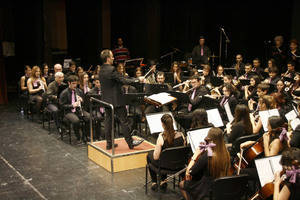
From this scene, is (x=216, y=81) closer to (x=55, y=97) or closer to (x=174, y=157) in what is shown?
(x=55, y=97)

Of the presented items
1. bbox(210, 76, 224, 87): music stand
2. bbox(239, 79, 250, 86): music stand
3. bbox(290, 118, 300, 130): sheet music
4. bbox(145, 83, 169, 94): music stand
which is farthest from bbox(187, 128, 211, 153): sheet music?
bbox(210, 76, 224, 87): music stand

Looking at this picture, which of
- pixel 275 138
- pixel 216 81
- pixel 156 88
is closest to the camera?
pixel 275 138

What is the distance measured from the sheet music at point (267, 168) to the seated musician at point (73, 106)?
4.62 m

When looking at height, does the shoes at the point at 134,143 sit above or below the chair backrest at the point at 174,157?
below

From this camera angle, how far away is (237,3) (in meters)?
14.7

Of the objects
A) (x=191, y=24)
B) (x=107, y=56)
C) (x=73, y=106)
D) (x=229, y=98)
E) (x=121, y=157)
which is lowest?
(x=121, y=157)

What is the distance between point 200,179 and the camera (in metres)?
4.56

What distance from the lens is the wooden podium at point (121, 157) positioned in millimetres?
6391

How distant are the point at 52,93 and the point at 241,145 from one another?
16.0ft

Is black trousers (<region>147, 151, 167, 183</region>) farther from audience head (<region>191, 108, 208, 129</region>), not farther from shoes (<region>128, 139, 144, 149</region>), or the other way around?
shoes (<region>128, 139, 144, 149</region>)

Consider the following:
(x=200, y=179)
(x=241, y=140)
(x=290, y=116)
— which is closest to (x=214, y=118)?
(x=241, y=140)

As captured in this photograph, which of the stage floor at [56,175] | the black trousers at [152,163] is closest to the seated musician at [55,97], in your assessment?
the stage floor at [56,175]

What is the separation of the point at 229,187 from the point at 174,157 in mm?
1163

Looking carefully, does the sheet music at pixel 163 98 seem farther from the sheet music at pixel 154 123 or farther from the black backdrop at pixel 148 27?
the black backdrop at pixel 148 27
